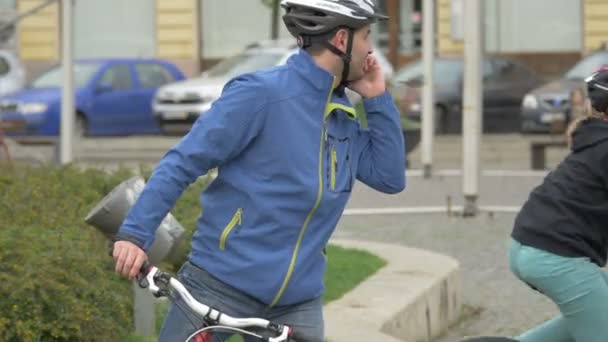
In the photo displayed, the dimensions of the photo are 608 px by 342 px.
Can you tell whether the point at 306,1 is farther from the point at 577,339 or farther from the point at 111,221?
the point at 577,339

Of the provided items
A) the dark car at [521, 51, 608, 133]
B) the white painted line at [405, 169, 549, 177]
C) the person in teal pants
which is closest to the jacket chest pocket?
the person in teal pants

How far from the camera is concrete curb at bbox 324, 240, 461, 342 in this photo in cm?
744

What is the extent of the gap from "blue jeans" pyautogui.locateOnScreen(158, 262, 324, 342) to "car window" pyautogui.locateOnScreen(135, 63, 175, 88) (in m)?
22.0

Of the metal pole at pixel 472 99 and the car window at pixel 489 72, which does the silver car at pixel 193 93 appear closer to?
Answer: the car window at pixel 489 72

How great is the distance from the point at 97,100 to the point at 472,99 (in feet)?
38.8

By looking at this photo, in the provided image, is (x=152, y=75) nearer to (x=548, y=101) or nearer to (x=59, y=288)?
(x=548, y=101)

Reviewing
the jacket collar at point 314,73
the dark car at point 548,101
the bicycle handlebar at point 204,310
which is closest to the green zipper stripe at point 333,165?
the jacket collar at point 314,73

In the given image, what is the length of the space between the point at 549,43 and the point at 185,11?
334 inches

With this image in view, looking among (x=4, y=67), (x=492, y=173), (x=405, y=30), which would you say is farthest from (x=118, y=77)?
(x=405, y=30)

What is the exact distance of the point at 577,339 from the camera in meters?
5.27

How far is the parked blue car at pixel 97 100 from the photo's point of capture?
23125 mm

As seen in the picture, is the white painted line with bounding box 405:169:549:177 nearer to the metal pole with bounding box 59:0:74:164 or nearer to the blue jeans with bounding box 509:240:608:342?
the metal pole with bounding box 59:0:74:164

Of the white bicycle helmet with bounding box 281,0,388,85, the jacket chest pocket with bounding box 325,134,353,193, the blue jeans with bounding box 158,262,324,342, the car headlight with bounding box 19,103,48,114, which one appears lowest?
the car headlight with bounding box 19,103,48,114

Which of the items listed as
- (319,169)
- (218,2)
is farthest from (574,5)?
(319,169)
